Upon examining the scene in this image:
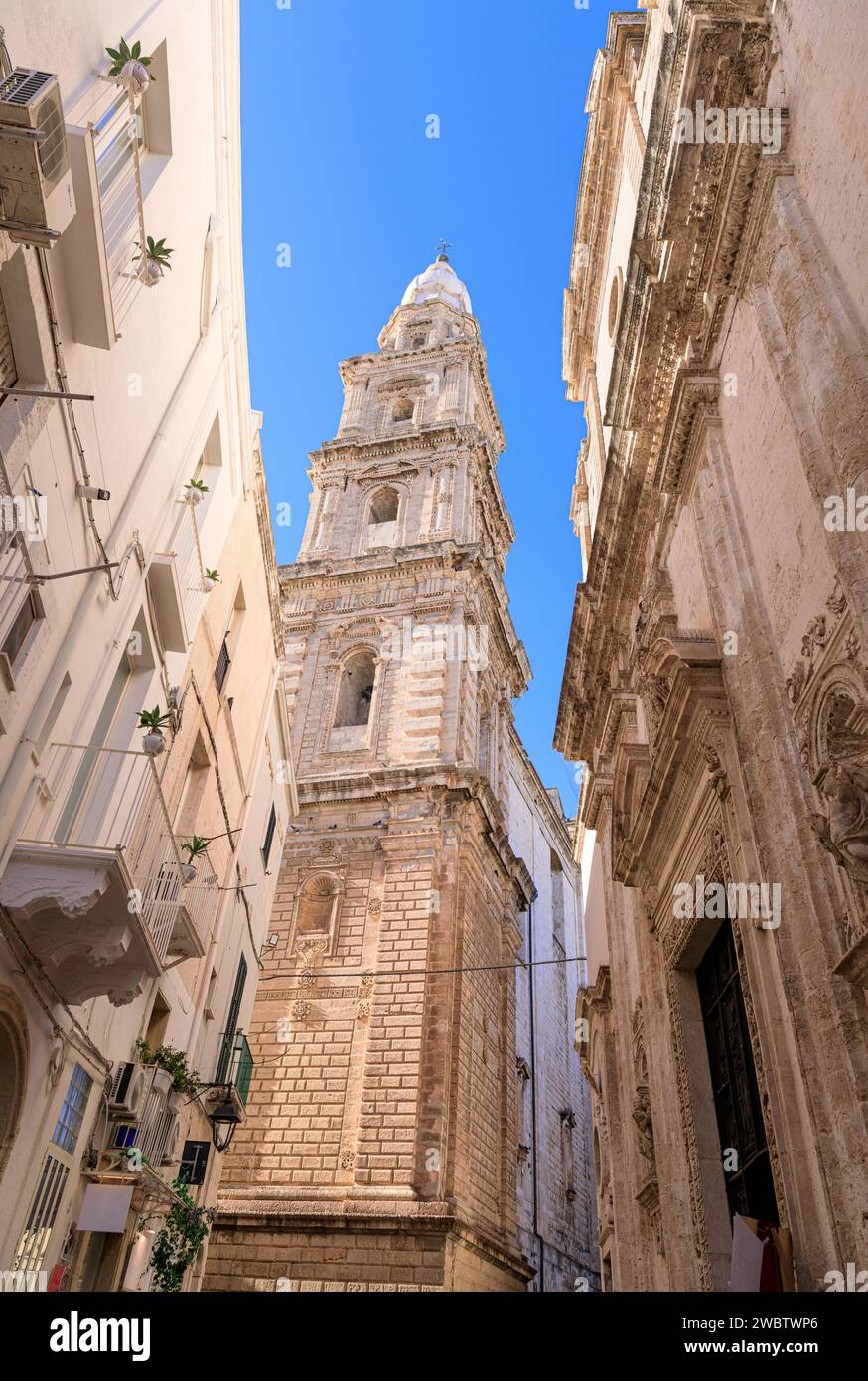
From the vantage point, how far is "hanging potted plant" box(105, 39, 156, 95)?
734 centimetres

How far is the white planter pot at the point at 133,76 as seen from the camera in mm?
7332

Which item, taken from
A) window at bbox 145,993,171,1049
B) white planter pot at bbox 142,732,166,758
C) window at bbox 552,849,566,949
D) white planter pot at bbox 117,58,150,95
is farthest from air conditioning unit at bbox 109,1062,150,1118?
window at bbox 552,849,566,949

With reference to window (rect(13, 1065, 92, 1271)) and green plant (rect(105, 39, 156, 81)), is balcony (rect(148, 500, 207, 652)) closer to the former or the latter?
green plant (rect(105, 39, 156, 81))

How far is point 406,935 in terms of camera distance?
809 inches

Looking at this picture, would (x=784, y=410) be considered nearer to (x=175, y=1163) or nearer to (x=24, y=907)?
(x=24, y=907)

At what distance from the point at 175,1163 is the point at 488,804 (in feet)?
46.0

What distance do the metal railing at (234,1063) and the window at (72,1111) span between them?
5037mm

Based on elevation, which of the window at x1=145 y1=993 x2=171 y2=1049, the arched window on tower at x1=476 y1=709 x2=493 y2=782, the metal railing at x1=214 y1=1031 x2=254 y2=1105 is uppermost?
the arched window on tower at x1=476 y1=709 x2=493 y2=782

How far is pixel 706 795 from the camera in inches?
337

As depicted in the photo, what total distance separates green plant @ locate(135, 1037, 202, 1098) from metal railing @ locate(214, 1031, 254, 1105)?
2.56 meters

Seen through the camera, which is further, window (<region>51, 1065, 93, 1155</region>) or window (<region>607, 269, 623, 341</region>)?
window (<region>607, 269, 623, 341</region>)

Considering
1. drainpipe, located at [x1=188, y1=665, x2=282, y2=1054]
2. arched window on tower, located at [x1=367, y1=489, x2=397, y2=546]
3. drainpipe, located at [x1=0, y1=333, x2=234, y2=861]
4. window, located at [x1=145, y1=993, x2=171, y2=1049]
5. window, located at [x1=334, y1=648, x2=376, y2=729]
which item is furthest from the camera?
arched window on tower, located at [x1=367, y1=489, x2=397, y2=546]
